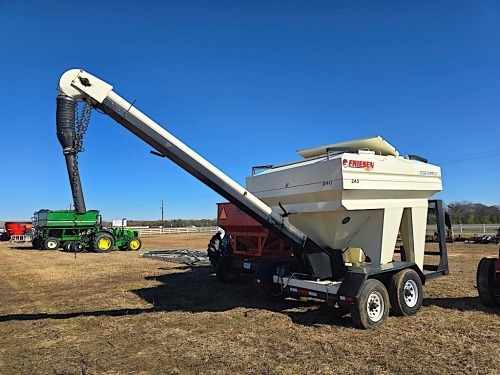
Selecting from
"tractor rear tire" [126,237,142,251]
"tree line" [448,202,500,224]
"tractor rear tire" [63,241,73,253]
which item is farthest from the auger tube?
"tree line" [448,202,500,224]

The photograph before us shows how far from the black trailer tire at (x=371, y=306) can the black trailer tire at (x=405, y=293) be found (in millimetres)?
271

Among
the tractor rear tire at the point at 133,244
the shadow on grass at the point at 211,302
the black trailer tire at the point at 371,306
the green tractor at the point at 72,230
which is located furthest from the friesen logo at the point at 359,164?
the tractor rear tire at the point at 133,244

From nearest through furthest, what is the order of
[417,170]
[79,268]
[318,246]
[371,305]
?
1. [371,305]
2. [318,246]
3. [417,170]
4. [79,268]

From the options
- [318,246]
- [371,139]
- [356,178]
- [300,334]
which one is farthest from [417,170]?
[300,334]

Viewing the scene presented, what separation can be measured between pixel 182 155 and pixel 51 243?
2222 cm

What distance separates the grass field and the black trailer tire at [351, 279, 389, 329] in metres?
0.17

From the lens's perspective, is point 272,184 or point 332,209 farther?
point 272,184

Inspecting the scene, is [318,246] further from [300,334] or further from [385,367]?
[385,367]

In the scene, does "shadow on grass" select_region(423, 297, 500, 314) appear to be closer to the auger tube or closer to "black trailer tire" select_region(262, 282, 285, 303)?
the auger tube

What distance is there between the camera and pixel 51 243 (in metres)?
25.0

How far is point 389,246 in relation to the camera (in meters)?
7.45

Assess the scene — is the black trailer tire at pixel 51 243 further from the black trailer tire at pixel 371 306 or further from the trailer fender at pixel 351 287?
the black trailer tire at pixel 371 306

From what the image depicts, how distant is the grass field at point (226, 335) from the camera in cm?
470

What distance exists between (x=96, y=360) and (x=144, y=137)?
305cm
